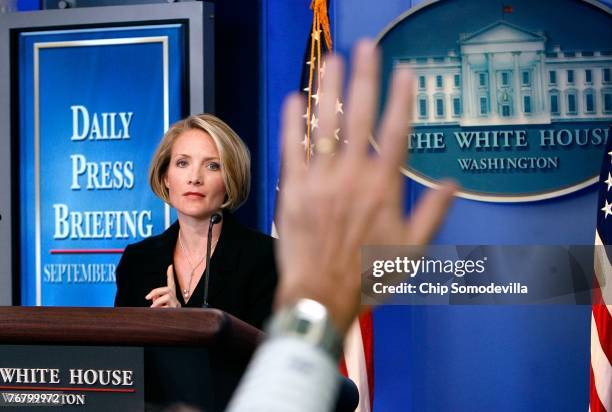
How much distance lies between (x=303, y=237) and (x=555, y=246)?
323 cm

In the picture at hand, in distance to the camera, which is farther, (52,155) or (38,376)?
(52,155)

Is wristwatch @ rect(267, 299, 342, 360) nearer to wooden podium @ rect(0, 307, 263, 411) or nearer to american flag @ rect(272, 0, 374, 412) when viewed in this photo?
wooden podium @ rect(0, 307, 263, 411)

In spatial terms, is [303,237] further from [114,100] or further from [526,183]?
[114,100]

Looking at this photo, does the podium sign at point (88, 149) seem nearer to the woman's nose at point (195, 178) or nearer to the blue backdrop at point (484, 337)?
the blue backdrop at point (484, 337)

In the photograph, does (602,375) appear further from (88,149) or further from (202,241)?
(88,149)

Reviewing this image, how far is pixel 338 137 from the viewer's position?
3.46m

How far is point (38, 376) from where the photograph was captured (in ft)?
4.40

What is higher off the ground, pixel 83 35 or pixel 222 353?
pixel 83 35

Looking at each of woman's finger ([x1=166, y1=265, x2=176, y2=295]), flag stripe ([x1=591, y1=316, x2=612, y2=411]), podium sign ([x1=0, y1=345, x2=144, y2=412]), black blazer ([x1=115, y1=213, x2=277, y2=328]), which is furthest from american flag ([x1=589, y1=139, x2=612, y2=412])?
podium sign ([x1=0, y1=345, x2=144, y2=412])

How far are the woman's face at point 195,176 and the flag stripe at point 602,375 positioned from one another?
1.40m

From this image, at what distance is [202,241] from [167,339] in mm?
1418

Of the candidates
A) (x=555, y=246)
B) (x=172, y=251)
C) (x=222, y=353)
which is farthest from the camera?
(x=555, y=246)

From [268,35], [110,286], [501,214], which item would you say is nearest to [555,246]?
[501,214]

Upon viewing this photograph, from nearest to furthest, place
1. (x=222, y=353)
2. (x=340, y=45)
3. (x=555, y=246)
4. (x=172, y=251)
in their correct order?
(x=222, y=353) < (x=172, y=251) < (x=555, y=246) < (x=340, y=45)
